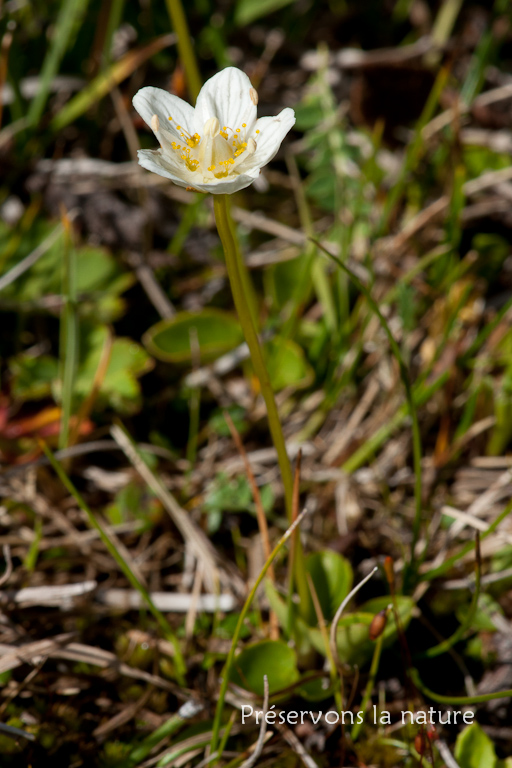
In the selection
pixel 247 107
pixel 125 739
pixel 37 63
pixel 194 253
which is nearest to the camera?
A: pixel 247 107

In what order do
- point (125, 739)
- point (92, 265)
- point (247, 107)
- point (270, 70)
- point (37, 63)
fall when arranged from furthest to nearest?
1. point (270, 70)
2. point (37, 63)
3. point (92, 265)
4. point (125, 739)
5. point (247, 107)

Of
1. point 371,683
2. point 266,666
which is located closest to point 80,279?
point 266,666

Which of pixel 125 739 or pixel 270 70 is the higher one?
pixel 270 70

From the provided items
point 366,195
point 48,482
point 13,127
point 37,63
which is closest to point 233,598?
point 48,482

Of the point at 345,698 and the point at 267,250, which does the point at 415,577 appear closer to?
the point at 345,698

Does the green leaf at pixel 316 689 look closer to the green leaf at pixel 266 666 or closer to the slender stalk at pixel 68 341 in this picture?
the green leaf at pixel 266 666

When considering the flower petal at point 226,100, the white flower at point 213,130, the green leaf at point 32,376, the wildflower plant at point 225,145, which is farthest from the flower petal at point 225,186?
the green leaf at point 32,376

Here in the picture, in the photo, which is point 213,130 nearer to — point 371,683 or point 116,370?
point 116,370
